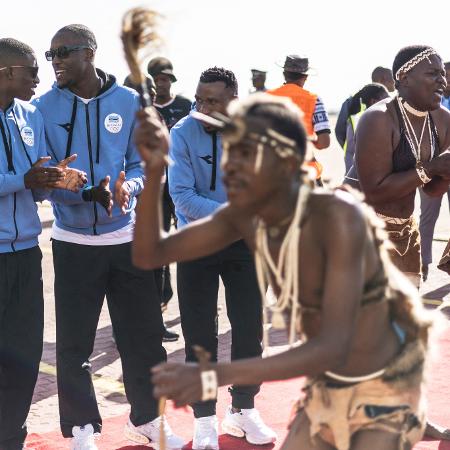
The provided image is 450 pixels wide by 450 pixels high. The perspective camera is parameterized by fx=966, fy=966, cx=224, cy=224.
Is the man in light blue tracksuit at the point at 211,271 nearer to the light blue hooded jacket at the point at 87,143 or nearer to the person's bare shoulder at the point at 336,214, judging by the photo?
the light blue hooded jacket at the point at 87,143

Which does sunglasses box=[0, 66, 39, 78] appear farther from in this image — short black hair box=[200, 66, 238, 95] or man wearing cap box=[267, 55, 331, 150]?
man wearing cap box=[267, 55, 331, 150]

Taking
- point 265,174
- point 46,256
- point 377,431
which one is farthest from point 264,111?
point 46,256

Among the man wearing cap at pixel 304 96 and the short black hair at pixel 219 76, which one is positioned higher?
the short black hair at pixel 219 76

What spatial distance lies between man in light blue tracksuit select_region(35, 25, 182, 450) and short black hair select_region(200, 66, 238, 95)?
42 centimetres

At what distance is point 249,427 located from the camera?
5.44m

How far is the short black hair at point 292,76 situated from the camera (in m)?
8.67

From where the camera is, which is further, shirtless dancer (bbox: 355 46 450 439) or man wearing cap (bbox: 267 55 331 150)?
man wearing cap (bbox: 267 55 331 150)

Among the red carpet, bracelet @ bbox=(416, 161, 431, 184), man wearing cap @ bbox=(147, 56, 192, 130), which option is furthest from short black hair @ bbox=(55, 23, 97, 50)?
man wearing cap @ bbox=(147, 56, 192, 130)

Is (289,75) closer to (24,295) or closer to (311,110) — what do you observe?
(311,110)

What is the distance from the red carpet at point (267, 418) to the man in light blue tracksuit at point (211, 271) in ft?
0.78

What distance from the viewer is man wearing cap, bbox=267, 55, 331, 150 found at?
8242 mm

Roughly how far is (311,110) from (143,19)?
5216mm

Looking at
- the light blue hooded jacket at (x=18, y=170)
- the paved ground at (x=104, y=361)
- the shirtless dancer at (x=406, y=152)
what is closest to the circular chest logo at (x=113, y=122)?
the light blue hooded jacket at (x=18, y=170)

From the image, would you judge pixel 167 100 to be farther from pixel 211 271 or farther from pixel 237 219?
pixel 237 219
